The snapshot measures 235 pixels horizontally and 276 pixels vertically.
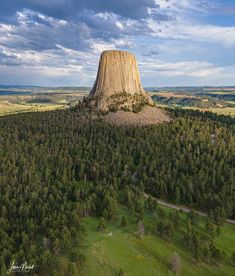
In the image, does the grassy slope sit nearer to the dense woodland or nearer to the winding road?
the dense woodland

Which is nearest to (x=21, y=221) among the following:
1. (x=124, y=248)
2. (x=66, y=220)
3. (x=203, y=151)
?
(x=66, y=220)

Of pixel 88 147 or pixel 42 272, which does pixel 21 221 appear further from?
pixel 88 147
